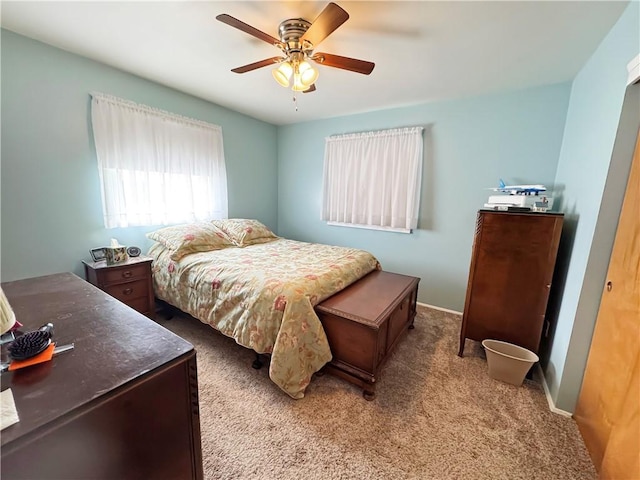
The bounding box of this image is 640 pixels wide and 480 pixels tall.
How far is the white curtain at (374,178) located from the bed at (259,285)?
0.80 metres

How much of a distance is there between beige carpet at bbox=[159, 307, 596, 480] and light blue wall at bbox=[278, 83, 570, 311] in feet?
4.18

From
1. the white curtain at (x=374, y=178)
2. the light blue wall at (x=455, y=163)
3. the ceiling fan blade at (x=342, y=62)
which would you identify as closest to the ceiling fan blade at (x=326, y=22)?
the ceiling fan blade at (x=342, y=62)

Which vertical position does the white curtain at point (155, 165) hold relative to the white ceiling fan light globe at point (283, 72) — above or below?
below

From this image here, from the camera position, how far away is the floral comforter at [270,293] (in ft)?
5.51

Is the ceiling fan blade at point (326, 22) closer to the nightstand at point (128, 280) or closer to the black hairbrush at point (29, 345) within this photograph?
the black hairbrush at point (29, 345)

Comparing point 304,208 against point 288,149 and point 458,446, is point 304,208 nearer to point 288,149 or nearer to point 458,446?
point 288,149

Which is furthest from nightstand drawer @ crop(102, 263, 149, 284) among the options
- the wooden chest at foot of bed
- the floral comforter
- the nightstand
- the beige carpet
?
the wooden chest at foot of bed

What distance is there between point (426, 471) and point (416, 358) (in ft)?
3.06

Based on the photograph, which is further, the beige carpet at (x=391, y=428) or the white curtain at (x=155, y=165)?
the white curtain at (x=155, y=165)

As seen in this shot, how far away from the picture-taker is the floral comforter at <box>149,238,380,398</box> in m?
1.68

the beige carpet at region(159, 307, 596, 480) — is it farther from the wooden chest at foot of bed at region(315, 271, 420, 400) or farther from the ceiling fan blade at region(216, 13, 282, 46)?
the ceiling fan blade at region(216, 13, 282, 46)

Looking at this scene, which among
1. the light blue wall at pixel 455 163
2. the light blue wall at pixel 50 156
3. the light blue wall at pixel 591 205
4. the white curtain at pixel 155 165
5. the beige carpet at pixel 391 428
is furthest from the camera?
the light blue wall at pixel 455 163

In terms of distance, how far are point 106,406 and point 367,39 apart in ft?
7.71

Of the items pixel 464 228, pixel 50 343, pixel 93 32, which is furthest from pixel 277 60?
pixel 464 228
